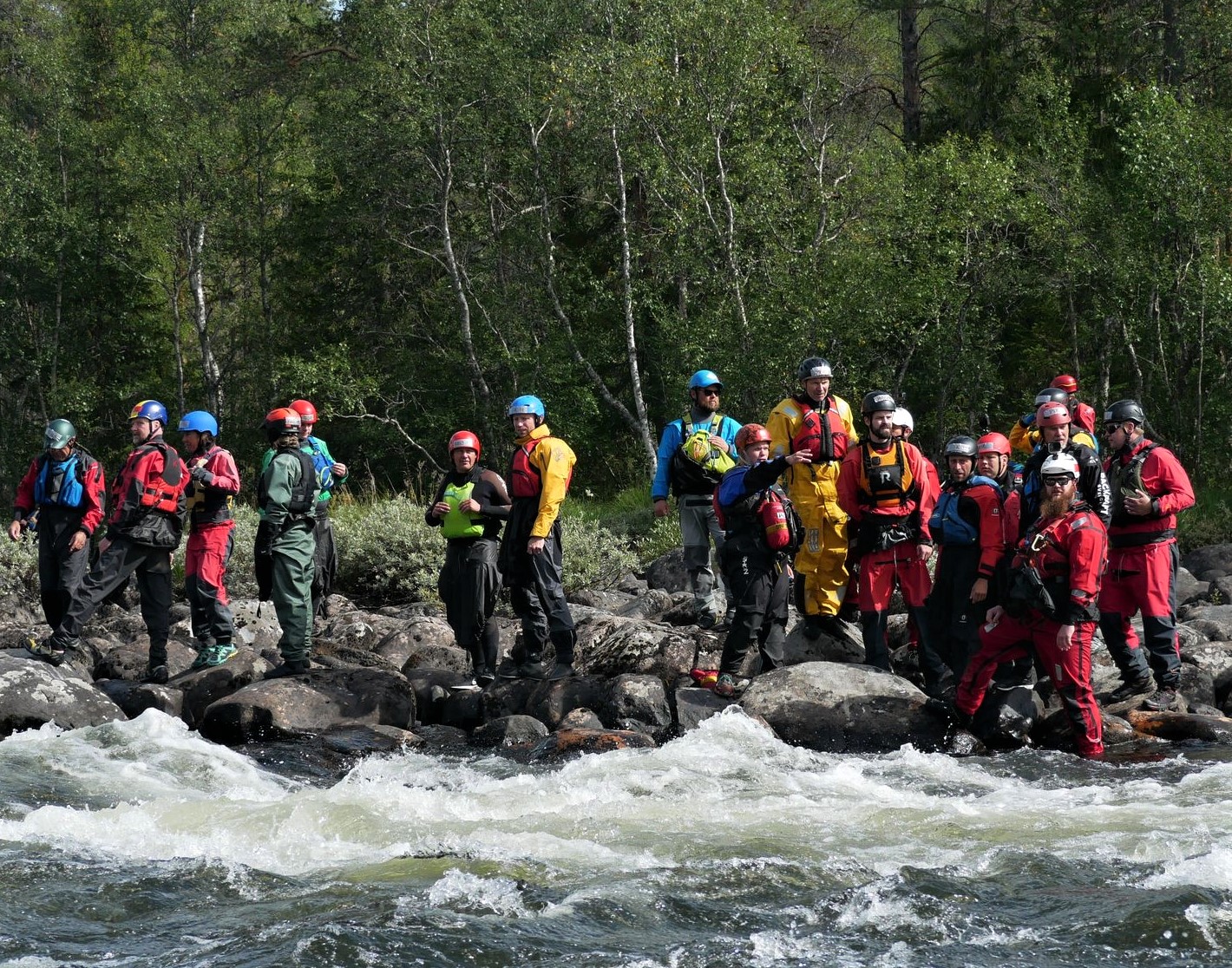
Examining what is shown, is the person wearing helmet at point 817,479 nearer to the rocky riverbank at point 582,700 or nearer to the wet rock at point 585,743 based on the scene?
the rocky riverbank at point 582,700

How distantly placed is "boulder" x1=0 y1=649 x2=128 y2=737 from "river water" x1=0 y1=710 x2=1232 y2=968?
2.12 ft

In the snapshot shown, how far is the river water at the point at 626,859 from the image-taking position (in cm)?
535

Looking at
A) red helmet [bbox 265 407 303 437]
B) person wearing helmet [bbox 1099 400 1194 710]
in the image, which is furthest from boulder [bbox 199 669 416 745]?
person wearing helmet [bbox 1099 400 1194 710]

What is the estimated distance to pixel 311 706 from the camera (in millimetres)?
9469

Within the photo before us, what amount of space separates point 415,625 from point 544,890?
671 centimetres

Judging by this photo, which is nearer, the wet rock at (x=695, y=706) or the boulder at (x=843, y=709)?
the boulder at (x=843, y=709)

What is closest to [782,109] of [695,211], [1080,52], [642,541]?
[695,211]

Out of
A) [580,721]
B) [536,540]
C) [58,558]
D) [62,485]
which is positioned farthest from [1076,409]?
Answer: [58,558]

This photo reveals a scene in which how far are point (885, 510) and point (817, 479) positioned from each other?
0.74 meters

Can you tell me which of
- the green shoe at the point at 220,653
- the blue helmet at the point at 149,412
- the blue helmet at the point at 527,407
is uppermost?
the blue helmet at the point at 149,412

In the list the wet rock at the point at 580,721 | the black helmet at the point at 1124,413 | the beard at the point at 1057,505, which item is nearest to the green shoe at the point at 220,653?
the wet rock at the point at 580,721

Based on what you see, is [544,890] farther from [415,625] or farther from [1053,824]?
[415,625]

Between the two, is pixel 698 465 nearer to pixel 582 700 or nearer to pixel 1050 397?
pixel 582 700

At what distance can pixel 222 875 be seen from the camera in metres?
6.21
